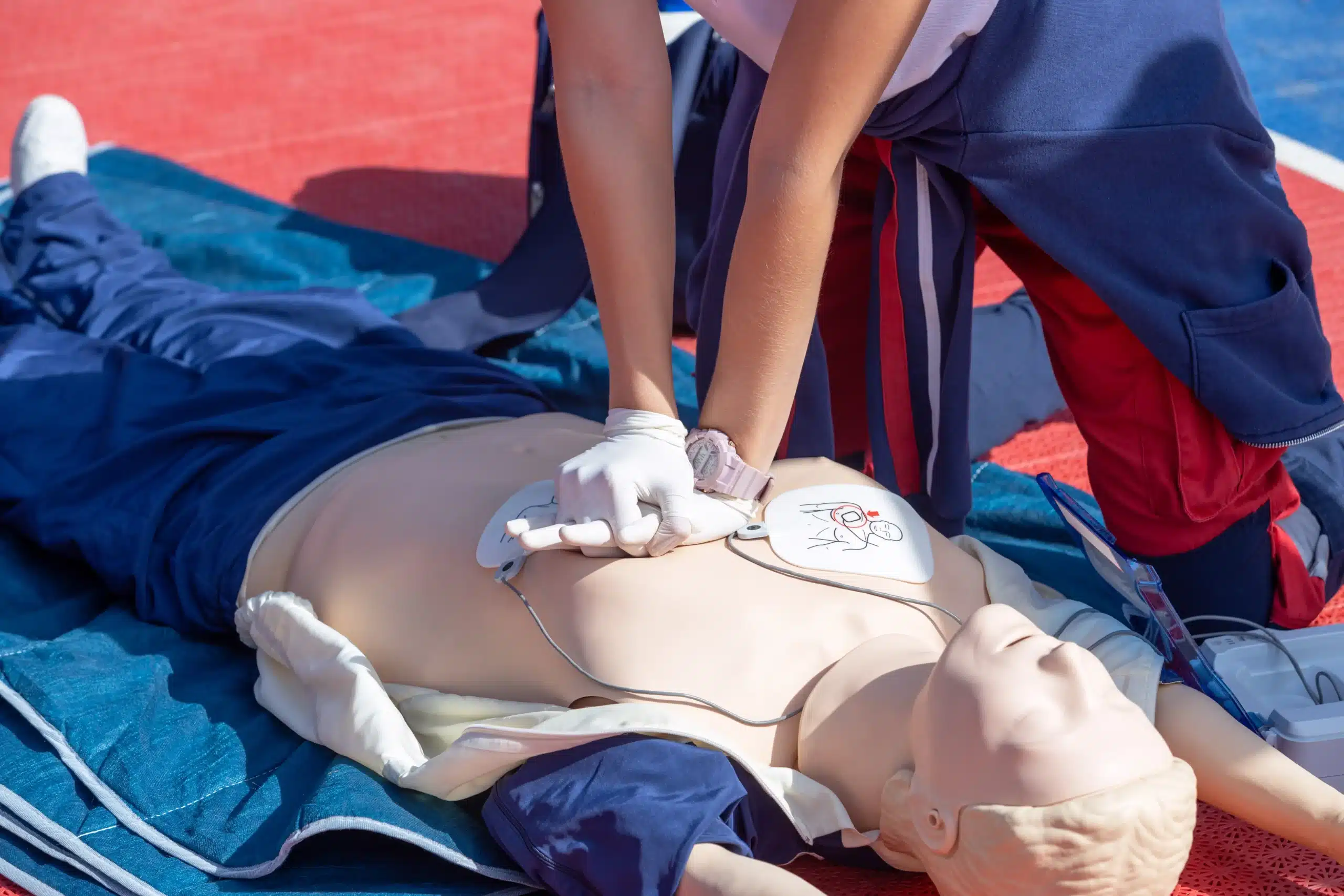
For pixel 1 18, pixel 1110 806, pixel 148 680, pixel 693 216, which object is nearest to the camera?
pixel 1110 806

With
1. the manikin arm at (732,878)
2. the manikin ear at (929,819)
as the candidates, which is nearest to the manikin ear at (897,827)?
the manikin ear at (929,819)

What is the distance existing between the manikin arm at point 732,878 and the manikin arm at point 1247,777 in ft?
1.29

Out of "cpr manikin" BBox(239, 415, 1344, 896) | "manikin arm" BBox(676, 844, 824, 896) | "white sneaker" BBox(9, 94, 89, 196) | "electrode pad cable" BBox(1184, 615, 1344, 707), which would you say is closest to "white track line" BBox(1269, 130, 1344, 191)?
"electrode pad cable" BBox(1184, 615, 1344, 707)

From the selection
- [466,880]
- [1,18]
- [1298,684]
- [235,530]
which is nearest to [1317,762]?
[1298,684]

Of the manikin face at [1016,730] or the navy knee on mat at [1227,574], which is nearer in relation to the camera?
the manikin face at [1016,730]

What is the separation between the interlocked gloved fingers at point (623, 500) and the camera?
1243 mm

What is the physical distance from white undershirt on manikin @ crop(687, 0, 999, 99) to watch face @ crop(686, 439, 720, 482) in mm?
404

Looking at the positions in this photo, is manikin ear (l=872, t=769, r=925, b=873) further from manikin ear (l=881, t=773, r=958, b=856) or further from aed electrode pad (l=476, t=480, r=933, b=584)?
aed electrode pad (l=476, t=480, r=933, b=584)

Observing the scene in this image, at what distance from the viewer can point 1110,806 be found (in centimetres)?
99

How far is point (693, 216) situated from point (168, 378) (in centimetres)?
101

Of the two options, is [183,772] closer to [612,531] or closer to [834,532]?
[612,531]

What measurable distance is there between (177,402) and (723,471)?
3.03ft

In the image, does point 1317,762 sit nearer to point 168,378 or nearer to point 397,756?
point 397,756

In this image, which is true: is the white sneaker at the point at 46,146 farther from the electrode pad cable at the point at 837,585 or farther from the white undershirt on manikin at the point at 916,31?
the electrode pad cable at the point at 837,585
